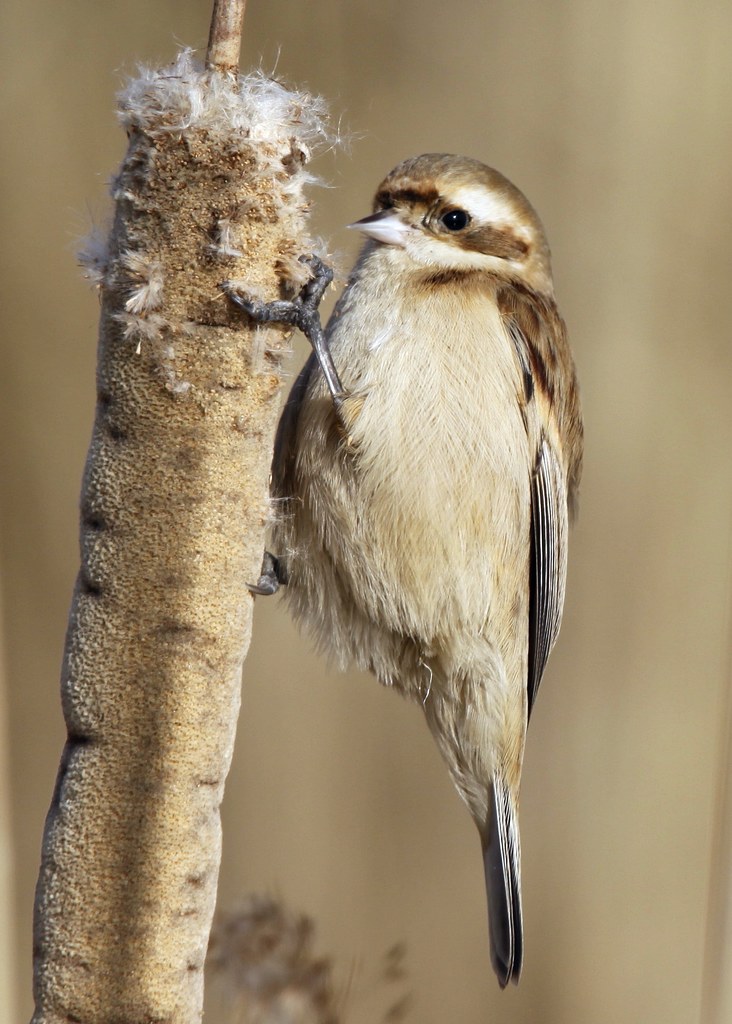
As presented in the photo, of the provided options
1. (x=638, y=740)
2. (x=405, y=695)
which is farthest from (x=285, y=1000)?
(x=638, y=740)

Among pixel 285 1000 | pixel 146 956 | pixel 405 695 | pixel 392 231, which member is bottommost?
pixel 285 1000

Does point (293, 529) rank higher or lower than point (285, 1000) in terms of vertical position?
higher

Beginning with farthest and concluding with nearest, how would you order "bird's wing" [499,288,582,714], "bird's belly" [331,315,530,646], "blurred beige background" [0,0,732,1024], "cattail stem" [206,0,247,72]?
1. "blurred beige background" [0,0,732,1024]
2. "bird's wing" [499,288,582,714]
3. "bird's belly" [331,315,530,646]
4. "cattail stem" [206,0,247,72]

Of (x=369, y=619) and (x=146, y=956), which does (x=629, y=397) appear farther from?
(x=146, y=956)

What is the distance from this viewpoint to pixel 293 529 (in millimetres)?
1290

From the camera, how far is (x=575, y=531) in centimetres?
193

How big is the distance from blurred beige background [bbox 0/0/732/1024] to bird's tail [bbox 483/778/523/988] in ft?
1.53

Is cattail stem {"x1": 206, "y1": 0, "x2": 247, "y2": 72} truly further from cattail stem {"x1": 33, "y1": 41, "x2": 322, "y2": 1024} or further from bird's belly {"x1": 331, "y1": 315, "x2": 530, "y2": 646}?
bird's belly {"x1": 331, "y1": 315, "x2": 530, "y2": 646}

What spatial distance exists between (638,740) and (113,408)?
56.8 inches

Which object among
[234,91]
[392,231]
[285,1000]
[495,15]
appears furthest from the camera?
[495,15]

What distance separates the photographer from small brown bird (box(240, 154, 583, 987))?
1.21 m

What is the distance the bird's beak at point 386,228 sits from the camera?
1254 mm

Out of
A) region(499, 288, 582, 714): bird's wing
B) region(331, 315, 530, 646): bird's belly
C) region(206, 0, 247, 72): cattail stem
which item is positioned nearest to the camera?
region(206, 0, 247, 72): cattail stem

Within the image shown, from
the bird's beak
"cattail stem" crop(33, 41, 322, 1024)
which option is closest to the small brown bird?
the bird's beak
